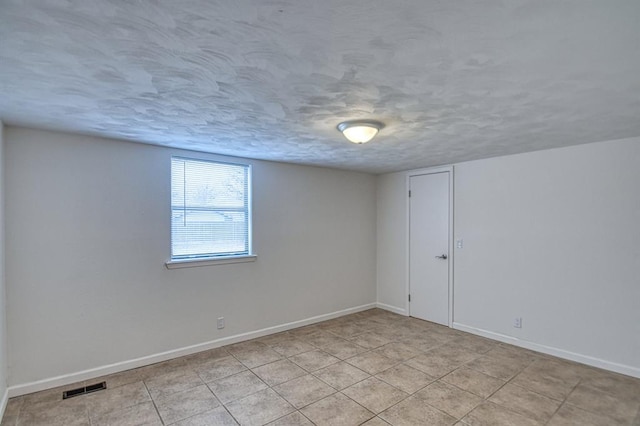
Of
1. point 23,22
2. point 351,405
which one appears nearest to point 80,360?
point 351,405

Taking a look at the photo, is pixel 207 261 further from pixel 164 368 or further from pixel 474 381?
pixel 474 381

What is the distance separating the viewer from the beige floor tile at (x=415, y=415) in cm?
241

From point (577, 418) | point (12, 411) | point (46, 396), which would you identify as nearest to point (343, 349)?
point (577, 418)

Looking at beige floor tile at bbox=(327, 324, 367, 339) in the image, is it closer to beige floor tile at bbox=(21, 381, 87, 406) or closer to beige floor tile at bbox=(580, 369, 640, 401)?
beige floor tile at bbox=(580, 369, 640, 401)

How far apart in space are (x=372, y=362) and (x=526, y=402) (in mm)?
1367

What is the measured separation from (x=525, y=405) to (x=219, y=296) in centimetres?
315

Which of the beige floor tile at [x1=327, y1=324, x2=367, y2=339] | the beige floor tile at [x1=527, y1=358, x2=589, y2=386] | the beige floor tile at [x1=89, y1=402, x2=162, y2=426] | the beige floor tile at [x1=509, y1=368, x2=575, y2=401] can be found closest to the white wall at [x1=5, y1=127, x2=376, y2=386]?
the beige floor tile at [x1=327, y1=324, x2=367, y2=339]

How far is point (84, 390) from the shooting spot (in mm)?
2863

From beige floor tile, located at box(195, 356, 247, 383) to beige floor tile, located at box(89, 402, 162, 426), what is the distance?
570 mm

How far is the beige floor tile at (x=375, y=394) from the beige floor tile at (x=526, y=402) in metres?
0.78

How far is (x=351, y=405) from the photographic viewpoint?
263 centimetres

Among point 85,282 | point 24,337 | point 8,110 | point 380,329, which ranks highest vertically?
point 8,110

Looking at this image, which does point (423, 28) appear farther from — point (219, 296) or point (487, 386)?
point (219, 296)

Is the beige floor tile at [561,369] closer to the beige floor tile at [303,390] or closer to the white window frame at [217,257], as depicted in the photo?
the beige floor tile at [303,390]
